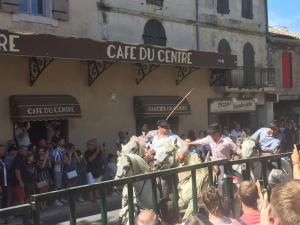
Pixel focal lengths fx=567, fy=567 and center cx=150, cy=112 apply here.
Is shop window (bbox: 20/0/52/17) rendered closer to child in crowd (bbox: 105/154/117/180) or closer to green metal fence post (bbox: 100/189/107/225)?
child in crowd (bbox: 105/154/117/180)

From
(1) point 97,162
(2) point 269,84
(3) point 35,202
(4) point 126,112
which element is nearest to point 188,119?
→ (4) point 126,112

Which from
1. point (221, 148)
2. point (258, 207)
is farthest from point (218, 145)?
point (258, 207)

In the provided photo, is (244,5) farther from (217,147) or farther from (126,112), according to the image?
(217,147)

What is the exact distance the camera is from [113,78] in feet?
54.2

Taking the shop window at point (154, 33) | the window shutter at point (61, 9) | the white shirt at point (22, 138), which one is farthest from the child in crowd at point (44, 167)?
the shop window at point (154, 33)

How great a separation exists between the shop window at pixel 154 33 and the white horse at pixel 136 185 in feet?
38.5

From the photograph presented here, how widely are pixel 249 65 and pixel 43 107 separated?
12164 mm

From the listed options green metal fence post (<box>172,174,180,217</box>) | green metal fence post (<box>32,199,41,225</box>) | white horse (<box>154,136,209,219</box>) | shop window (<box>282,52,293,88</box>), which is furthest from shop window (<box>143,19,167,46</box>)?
green metal fence post (<box>32,199,41,225</box>)

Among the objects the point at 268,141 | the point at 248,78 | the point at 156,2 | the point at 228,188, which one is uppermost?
the point at 156,2

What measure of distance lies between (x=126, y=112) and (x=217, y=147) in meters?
7.35

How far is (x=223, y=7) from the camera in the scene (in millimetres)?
22453

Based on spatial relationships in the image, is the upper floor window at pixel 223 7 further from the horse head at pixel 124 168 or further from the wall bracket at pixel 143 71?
the horse head at pixel 124 168

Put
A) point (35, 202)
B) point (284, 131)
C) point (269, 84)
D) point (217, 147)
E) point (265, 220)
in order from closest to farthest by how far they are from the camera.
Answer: point (265, 220)
point (35, 202)
point (217, 147)
point (284, 131)
point (269, 84)

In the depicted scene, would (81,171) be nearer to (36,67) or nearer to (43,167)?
(43,167)
